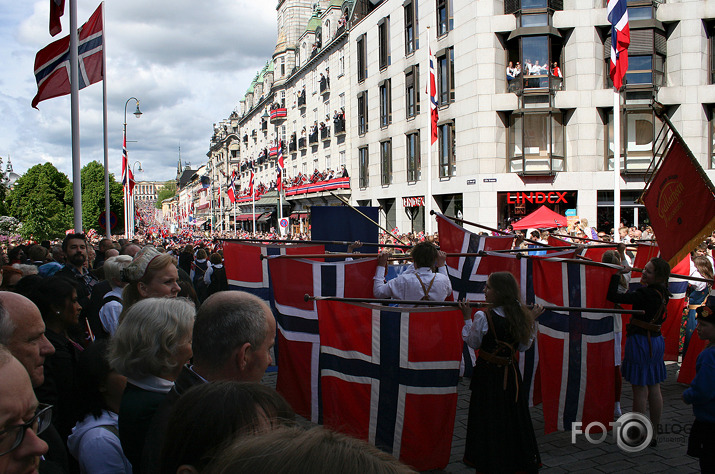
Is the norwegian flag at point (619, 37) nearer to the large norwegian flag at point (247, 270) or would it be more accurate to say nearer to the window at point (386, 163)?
the large norwegian flag at point (247, 270)

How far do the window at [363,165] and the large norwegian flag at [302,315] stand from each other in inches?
1145

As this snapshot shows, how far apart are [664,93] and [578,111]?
12.2 ft

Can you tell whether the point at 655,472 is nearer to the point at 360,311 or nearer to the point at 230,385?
the point at 360,311

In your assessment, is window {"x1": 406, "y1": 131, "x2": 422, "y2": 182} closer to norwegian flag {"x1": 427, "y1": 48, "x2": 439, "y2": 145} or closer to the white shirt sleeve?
norwegian flag {"x1": 427, "y1": 48, "x2": 439, "y2": 145}

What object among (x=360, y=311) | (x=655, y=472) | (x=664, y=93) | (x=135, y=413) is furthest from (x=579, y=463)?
(x=664, y=93)

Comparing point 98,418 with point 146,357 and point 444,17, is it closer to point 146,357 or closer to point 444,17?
point 146,357

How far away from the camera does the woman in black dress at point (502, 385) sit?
4.31m

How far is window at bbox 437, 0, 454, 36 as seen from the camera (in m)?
26.0

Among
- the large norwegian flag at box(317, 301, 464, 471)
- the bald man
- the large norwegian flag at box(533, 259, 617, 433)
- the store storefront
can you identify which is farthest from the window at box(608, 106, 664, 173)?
the bald man

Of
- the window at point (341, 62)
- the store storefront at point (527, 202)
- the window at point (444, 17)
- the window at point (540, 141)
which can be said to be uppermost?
the window at point (341, 62)

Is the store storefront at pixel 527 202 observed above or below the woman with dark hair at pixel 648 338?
above

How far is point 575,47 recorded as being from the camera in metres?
23.4

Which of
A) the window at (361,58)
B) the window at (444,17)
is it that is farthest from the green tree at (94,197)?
the window at (444,17)

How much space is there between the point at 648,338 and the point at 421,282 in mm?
2389
